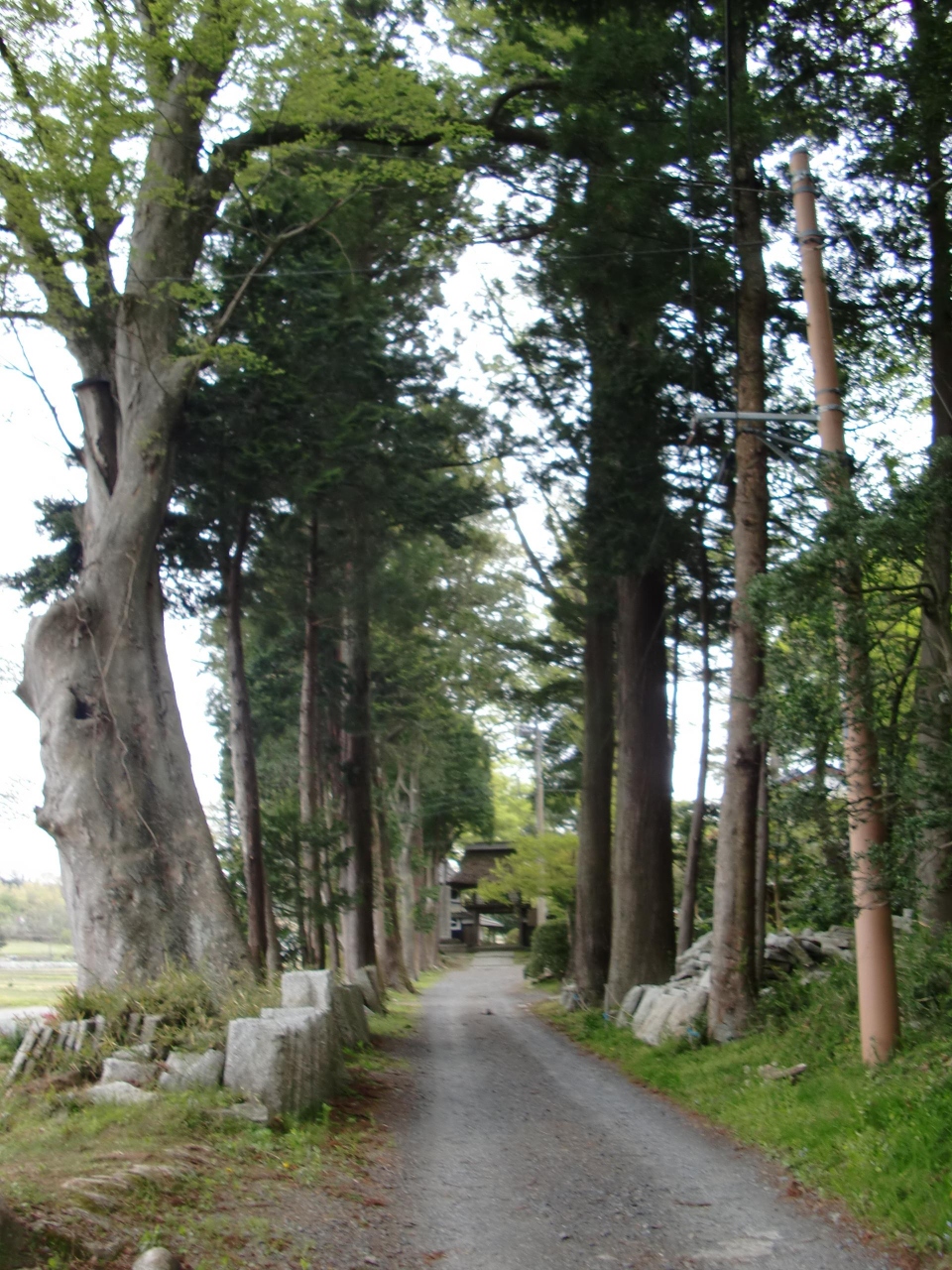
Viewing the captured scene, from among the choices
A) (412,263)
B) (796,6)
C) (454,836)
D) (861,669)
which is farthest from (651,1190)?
(454,836)

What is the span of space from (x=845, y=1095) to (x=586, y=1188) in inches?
82.7

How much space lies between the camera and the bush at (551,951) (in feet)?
95.7

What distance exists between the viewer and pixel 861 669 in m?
8.12

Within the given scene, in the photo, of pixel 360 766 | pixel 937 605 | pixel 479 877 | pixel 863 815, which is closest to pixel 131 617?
pixel 863 815

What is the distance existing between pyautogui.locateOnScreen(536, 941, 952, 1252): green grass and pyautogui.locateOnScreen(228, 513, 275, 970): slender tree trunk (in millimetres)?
5995

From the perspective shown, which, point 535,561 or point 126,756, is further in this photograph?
point 535,561

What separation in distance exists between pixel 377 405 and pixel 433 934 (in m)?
34.5

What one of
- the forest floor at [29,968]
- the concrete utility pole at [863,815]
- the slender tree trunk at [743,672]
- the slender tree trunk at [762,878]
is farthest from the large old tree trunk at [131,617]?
the concrete utility pole at [863,815]

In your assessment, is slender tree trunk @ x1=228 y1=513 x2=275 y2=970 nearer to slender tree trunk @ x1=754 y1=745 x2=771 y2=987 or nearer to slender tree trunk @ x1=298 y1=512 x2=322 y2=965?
slender tree trunk @ x1=298 y1=512 x2=322 y2=965

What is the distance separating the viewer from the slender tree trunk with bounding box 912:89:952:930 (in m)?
8.15

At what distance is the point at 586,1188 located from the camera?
272 inches

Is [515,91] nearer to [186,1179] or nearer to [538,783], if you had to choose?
[186,1179]

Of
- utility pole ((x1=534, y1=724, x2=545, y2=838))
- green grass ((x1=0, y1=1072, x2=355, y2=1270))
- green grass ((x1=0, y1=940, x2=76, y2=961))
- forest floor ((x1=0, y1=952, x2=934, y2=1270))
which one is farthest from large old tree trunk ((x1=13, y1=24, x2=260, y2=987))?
utility pole ((x1=534, y1=724, x2=545, y2=838))

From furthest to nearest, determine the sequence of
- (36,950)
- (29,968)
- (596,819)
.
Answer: (36,950), (596,819), (29,968)
